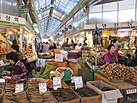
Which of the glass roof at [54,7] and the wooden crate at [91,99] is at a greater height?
the glass roof at [54,7]

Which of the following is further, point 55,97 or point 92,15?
point 92,15

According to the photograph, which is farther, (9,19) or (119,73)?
(9,19)

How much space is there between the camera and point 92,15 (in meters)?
18.1

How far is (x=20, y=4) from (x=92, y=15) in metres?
8.41

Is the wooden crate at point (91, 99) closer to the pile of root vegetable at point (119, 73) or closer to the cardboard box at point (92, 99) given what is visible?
the cardboard box at point (92, 99)

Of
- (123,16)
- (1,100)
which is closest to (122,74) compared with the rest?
(1,100)

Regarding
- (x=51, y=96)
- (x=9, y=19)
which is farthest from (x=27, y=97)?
(x=9, y=19)

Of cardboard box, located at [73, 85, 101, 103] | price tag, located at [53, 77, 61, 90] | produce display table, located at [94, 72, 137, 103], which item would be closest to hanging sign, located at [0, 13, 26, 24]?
price tag, located at [53, 77, 61, 90]

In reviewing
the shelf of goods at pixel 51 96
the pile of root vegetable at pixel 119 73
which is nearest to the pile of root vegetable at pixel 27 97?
the shelf of goods at pixel 51 96

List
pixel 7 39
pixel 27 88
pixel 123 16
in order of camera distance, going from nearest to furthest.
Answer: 1. pixel 27 88
2. pixel 7 39
3. pixel 123 16

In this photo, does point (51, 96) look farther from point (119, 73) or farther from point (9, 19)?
point (9, 19)

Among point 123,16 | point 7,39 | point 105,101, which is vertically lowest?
point 105,101

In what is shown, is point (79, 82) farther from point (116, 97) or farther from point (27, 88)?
point (27, 88)

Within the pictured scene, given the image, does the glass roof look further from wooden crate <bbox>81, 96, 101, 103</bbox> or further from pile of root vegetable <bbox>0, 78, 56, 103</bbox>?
wooden crate <bbox>81, 96, 101, 103</bbox>
